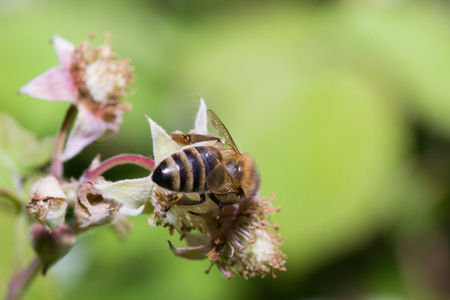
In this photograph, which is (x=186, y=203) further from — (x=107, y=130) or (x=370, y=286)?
(x=370, y=286)

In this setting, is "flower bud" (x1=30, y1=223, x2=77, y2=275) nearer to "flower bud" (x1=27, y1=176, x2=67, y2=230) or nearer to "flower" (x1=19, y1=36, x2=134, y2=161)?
"flower bud" (x1=27, y1=176, x2=67, y2=230)

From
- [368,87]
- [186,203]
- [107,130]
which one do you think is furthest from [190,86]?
[186,203]

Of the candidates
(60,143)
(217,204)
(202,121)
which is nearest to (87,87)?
(60,143)

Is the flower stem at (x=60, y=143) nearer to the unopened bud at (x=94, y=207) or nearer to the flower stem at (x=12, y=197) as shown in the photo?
the flower stem at (x=12, y=197)

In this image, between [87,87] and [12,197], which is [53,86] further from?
[12,197]

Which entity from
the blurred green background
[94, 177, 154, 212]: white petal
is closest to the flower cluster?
[94, 177, 154, 212]: white petal

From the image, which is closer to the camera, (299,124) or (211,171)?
(211,171)
